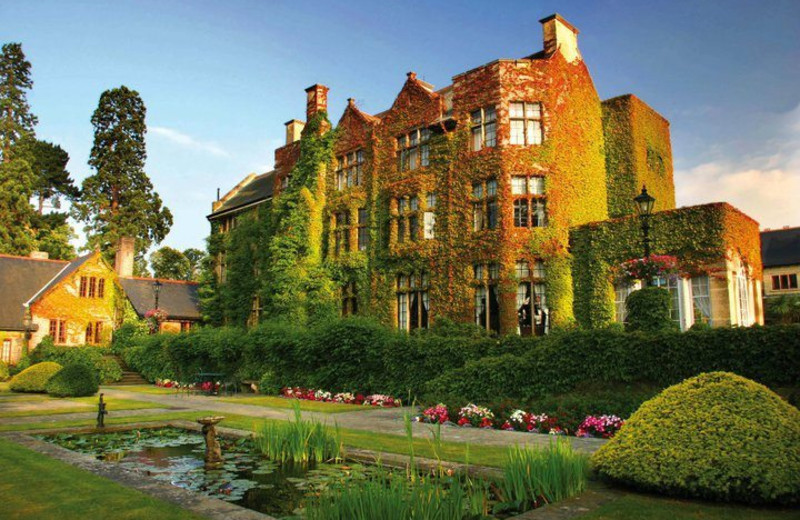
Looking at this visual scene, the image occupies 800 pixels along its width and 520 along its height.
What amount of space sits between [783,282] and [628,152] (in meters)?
38.7

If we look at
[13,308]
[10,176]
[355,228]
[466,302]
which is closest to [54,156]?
[10,176]

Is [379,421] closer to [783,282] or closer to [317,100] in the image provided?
[317,100]

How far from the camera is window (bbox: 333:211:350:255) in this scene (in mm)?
33250

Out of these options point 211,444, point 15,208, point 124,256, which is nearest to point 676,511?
point 211,444

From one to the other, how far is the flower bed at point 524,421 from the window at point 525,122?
1559 centimetres

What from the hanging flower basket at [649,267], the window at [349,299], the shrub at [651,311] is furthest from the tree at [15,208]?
the shrub at [651,311]

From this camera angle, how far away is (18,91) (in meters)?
60.0

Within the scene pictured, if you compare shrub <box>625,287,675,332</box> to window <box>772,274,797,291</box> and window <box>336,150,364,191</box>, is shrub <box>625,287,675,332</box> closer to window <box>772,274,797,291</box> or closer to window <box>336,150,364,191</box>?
window <box>336,150,364,191</box>

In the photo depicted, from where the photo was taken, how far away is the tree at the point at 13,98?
57594mm

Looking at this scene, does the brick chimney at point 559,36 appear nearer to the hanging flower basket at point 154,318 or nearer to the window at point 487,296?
the window at point 487,296

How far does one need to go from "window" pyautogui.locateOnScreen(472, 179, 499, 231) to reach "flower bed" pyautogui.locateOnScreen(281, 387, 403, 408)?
402 inches

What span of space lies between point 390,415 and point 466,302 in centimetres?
1082

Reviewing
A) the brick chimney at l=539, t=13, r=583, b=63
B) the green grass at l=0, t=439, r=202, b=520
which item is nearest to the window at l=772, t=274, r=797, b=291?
the brick chimney at l=539, t=13, r=583, b=63

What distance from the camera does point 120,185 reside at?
58938 millimetres
